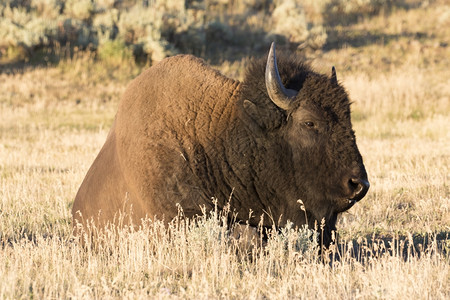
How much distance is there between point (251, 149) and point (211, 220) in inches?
36.6

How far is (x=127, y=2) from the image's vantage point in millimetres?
36844

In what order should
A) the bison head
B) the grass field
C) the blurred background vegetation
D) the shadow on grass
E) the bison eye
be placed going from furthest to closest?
the blurred background vegetation, the shadow on grass, the bison eye, the bison head, the grass field

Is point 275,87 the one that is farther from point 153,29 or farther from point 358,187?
point 153,29

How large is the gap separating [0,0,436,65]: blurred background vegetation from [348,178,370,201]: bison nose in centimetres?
2274

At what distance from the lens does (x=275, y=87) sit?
6980mm

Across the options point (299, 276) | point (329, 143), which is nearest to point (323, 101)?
point (329, 143)

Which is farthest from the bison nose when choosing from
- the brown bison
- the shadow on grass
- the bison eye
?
the shadow on grass

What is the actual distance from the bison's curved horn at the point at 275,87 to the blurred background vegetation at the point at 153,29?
22.2 metres

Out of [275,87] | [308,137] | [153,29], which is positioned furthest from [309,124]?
[153,29]

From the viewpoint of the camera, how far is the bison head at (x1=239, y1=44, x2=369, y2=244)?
6.87 meters

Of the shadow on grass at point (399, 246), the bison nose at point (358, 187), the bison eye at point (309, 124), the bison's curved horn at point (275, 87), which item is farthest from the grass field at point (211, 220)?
the bison's curved horn at point (275, 87)

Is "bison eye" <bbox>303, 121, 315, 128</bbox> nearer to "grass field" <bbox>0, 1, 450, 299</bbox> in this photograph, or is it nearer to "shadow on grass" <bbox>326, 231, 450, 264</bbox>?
"grass field" <bbox>0, 1, 450, 299</bbox>

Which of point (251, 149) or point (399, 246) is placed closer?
point (251, 149)

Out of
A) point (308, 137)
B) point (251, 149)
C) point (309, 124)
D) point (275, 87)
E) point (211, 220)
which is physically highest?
point (275, 87)
